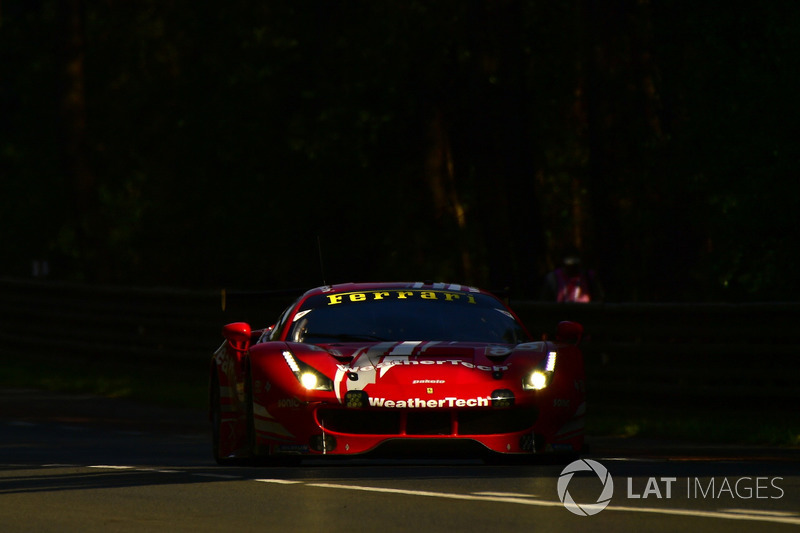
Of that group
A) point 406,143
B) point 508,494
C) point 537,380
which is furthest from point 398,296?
point 406,143

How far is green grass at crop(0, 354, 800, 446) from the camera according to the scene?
16.1 meters

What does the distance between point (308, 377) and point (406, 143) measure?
78.2 ft

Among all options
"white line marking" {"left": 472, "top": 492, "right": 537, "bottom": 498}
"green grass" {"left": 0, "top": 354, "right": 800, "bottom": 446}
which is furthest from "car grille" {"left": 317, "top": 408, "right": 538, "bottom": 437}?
"green grass" {"left": 0, "top": 354, "right": 800, "bottom": 446}

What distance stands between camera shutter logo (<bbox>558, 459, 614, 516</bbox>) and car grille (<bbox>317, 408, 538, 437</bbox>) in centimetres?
47

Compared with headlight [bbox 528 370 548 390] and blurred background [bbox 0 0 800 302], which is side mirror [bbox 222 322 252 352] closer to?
headlight [bbox 528 370 548 390]

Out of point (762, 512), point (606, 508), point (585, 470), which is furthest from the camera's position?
point (585, 470)

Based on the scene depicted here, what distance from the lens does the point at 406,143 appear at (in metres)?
34.9

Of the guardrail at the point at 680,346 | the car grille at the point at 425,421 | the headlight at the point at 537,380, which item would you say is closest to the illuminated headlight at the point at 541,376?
the headlight at the point at 537,380

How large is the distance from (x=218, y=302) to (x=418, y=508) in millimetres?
12417

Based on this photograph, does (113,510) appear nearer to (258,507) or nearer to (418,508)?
(258,507)

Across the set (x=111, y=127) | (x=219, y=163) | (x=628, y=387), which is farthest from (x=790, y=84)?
(x=111, y=127)

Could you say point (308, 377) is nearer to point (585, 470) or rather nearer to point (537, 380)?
point (537, 380)

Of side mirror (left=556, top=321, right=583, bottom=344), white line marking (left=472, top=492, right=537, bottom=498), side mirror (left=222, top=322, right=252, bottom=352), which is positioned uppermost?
side mirror (left=222, top=322, right=252, bottom=352)

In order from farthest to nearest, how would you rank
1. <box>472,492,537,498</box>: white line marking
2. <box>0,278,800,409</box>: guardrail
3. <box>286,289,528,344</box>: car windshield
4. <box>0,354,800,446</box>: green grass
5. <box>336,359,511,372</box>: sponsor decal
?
<box>0,278,800,409</box>: guardrail, <box>0,354,800,446</box>: green grass, <box>286,289,528,344</box>: car windshield, <box>336,359,511,372</box>: sponsor decal, <box>472,492,537,498</box>: white line marking
